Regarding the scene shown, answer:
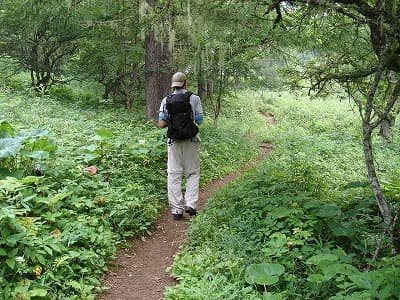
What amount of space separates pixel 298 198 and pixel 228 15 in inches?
122

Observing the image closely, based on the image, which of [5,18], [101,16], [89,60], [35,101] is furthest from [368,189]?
[5,18]

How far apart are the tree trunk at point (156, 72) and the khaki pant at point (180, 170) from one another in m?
4.41

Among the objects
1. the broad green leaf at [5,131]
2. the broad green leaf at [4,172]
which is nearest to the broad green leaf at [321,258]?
the broad green leaf at [4,172]

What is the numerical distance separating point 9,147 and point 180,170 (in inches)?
96.4

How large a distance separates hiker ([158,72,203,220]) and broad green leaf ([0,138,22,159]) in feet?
6.84

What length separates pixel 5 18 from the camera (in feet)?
45.6

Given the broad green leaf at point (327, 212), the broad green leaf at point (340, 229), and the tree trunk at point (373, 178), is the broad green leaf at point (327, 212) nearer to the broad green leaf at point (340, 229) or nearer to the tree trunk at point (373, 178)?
the broad green leaf at point (340, 229)

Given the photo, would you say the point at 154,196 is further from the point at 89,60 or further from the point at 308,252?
the point at 89,60

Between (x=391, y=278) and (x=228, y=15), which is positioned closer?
(x=391, y=278)

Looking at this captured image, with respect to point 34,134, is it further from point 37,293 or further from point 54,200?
point 37,293

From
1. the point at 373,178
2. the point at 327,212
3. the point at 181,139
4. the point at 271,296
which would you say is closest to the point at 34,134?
the point at 181,139

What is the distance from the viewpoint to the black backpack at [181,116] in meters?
5.71

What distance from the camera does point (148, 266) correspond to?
455cm

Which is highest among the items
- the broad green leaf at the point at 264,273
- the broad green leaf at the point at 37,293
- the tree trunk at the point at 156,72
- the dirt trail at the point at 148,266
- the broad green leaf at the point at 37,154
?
the tree trunk at the point at 156,72
